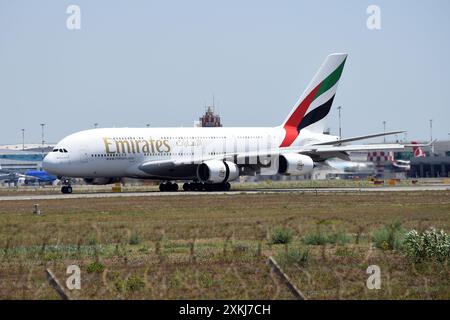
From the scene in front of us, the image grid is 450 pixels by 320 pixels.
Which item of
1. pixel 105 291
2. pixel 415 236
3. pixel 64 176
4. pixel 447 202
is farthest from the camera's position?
pixel 64 176

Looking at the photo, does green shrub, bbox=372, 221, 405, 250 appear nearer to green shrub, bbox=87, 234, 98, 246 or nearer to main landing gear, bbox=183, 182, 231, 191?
green shrub, bbox=87, 234, 98, 246

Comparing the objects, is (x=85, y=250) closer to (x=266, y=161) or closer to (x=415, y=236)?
(x=415, y=236)

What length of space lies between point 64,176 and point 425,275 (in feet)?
172

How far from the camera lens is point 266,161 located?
76438mm

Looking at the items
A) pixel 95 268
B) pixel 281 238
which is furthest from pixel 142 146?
pixel 95 268

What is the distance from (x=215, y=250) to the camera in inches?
1238

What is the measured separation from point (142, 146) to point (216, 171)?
6133mm

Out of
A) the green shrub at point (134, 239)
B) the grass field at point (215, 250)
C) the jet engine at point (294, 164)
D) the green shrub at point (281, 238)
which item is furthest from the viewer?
the jet engine at point (294, 164)

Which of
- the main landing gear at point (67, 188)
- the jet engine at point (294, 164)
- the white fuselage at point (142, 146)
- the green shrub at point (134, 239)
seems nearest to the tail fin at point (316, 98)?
the white fuselage at point (142, 146)

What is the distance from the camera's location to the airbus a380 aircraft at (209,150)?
243 ft

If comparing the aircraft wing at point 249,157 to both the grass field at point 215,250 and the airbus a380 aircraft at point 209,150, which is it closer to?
the airbus a380 aircraft at point 209,150
